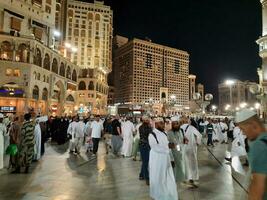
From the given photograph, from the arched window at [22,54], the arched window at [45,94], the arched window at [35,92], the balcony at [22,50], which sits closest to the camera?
the balcony at [22,50]

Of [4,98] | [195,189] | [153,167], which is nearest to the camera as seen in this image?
[153,167]

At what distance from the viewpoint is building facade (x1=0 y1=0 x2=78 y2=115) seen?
3800 centimetres

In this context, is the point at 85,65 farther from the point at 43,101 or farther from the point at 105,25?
the point at 43,101

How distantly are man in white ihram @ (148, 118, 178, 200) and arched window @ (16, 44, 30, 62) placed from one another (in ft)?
125

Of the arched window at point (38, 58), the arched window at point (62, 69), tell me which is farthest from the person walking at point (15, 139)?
the arched window at point (62, 69)

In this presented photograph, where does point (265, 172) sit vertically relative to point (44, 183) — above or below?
above

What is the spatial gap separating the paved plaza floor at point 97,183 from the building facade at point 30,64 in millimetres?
27444

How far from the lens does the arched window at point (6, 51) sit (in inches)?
1521

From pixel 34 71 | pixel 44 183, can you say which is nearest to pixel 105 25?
pixel 34 71

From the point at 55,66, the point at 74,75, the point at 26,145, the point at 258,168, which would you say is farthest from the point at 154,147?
the point at 74,75

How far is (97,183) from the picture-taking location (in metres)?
7.12

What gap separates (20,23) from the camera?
45.5 m

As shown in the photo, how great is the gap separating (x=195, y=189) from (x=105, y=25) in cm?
9607

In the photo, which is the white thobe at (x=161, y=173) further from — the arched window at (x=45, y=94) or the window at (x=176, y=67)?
the window at (x=176, y=67)
